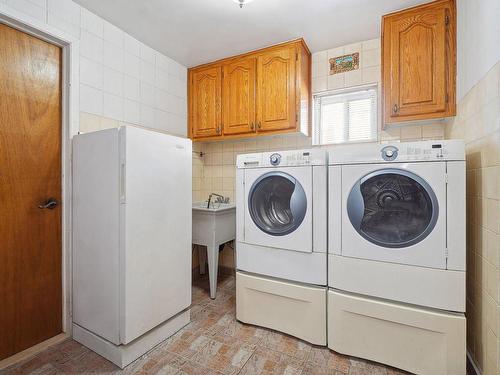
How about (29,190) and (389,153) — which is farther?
(29,190)

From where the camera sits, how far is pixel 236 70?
8.13 ft

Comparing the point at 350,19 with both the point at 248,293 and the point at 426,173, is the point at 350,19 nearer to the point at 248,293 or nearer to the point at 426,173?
the point at 426,173

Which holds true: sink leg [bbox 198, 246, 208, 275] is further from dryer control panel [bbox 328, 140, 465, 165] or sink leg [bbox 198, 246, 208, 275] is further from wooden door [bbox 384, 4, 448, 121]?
wooden door [bbox 384, 4, 448, 121]

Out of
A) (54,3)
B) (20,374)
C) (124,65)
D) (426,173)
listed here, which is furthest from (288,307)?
(54,3)

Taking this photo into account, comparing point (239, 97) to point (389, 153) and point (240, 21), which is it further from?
point (389, 153)

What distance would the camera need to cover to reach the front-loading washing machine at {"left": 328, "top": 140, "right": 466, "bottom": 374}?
1.26m

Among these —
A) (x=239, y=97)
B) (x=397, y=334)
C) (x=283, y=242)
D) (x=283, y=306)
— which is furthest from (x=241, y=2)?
(x=397, y=334)

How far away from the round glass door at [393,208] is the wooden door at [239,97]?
4.27 feet

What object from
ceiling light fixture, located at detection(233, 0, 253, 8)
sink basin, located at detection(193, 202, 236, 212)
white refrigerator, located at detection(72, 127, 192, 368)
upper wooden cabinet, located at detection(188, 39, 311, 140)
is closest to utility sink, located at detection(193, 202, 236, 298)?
sink basin, located at detection(193, 202, 236, 212)

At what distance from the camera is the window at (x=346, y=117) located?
2.32m

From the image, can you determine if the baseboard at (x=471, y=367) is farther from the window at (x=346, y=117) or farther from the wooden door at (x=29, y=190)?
the wooden door at (x=29, y=190)

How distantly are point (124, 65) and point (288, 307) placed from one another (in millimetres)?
2323

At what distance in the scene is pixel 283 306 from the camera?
1688mm

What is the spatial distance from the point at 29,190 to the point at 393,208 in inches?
88.3
